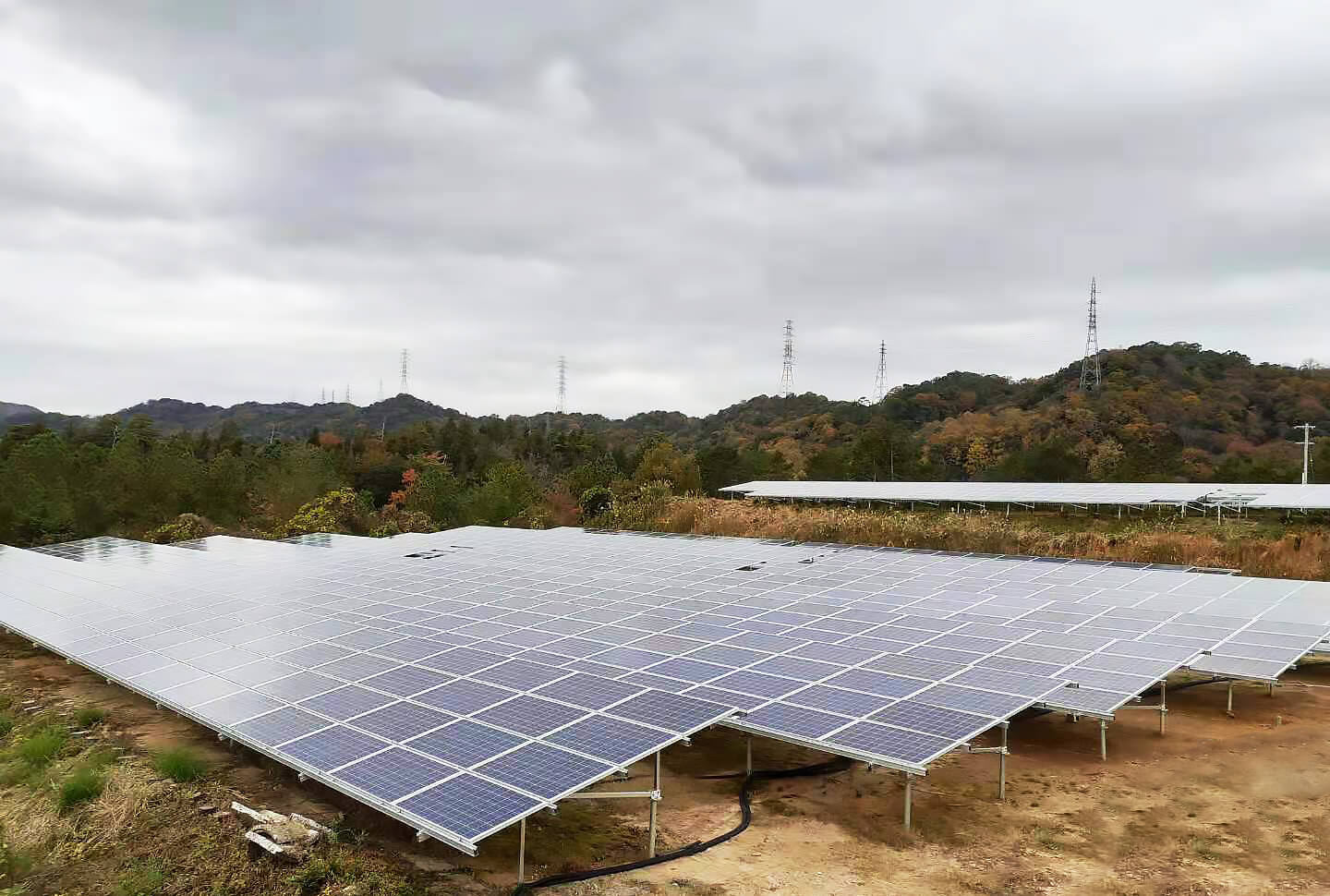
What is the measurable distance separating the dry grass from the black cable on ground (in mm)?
19613

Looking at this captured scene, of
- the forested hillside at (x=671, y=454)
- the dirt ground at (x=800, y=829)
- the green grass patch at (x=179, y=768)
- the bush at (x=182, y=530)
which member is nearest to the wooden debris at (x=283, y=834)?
the dirt ground at (x=800, y=829)

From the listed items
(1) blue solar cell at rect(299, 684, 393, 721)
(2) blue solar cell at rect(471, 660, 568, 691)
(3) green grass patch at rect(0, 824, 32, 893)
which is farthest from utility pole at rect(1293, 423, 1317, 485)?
(3) green grass patch at rect(0, 824, 32, 893)

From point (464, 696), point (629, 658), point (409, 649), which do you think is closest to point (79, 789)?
point (409, 649)

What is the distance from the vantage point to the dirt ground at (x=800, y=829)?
364 inches

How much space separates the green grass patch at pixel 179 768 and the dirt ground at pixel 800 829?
0.53 ft

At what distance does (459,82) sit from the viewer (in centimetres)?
2316

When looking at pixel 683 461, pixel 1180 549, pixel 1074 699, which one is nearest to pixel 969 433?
pixel 683 461

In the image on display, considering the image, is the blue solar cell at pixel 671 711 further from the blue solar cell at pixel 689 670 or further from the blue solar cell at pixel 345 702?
the blue solar cell at pixel 345 702

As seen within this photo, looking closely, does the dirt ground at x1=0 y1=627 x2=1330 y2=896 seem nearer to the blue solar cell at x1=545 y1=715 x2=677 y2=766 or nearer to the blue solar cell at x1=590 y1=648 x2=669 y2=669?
the blue solar cell at x1=545 y1=715 x2=677 y2=766

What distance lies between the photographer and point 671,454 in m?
55.2

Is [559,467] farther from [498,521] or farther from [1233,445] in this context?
[1233,445]

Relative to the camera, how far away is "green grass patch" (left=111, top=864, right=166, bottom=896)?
29.1ft

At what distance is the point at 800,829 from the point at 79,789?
10.1m

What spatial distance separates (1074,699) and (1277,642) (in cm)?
705
